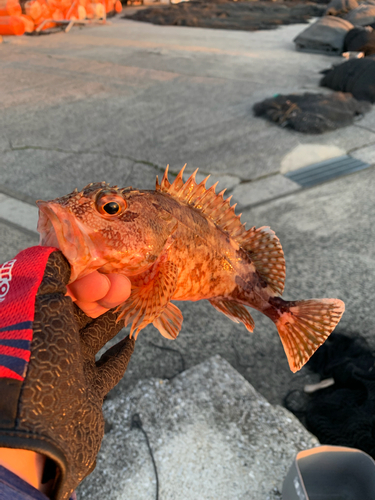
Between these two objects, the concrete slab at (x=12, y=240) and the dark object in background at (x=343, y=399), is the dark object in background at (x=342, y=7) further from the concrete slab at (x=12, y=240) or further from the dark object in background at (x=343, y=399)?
the dark object in background at (x=343, y=399)

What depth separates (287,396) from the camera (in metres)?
2.71

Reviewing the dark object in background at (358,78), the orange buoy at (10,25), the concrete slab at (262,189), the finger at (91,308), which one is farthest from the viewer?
the orange buoy at (10,25)

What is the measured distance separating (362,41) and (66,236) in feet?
37.7

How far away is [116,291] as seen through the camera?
1580 millimetres

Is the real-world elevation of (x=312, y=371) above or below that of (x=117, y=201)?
below

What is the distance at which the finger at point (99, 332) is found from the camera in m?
1.72

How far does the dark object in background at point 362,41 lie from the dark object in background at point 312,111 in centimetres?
382

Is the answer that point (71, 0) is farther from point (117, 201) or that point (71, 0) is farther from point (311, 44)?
point (117, 201)

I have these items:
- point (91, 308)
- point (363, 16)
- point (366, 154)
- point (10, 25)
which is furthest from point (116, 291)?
point (10, 25)

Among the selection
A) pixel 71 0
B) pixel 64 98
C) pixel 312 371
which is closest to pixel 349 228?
pixel 312 371

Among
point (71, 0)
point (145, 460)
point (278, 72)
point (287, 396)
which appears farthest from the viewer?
point (71, 0)

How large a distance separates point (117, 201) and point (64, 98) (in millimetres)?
7515

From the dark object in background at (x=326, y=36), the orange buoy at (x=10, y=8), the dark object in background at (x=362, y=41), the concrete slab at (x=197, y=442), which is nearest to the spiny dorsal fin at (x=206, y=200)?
the concrete slab at (x=197, y=442)

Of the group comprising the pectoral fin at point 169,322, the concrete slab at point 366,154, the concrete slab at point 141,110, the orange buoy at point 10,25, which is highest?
the orange buoy at point 10,25
